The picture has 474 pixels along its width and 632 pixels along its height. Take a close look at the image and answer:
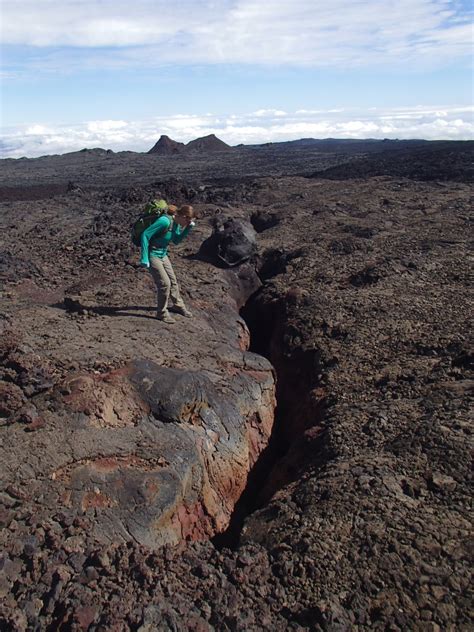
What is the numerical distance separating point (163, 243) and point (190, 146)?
4684 centimetres

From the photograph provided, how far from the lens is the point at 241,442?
5.97 meters

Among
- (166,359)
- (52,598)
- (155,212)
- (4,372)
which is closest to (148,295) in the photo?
(155,212)

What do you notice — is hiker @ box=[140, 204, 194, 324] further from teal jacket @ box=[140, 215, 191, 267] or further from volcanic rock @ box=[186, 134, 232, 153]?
volcanic rock @ box=[186, 134, 232, 153]

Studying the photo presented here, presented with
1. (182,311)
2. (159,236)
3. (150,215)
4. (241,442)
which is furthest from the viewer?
(182,311)

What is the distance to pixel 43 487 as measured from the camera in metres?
4.27

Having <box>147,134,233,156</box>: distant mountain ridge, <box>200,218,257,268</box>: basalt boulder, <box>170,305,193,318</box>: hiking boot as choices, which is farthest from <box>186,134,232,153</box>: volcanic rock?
<box>170,305,193,318</box>: hiking boot

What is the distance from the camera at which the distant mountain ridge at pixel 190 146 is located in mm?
48438

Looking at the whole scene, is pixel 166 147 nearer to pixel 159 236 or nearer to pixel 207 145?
pixel 207 145

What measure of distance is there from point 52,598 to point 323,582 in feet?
5.71

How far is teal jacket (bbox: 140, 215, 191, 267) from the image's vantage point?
7.00 meters

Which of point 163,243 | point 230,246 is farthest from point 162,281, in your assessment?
point 230,246

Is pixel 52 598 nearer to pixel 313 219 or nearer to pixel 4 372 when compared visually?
pixel 4 372

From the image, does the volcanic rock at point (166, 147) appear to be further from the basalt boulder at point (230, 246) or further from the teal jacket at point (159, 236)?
the teal jacket at point (159, 236)

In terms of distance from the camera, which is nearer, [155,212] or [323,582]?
[323,582]
